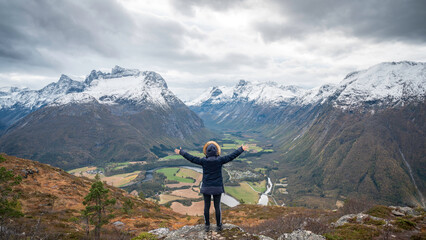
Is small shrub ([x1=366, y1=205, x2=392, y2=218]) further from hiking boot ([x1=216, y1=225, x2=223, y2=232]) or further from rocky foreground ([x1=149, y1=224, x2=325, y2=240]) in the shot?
hiking boot ([x1=216, y1=225, x2=223, y2=232])

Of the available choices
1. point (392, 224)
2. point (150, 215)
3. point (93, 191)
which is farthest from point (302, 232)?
point (150, 215)

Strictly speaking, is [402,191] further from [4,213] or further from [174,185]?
[4,213]

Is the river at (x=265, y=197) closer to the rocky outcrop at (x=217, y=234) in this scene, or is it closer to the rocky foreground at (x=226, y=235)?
the rocky foreground at (x=226, y=235)

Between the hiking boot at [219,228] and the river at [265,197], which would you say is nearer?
the hiking boot at [219,228]

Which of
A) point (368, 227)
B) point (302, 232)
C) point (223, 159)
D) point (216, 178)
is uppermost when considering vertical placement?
point (223, 159)

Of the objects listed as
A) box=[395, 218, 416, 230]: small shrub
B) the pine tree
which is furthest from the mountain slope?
box=[395, 218, 416, 230]: small shrub

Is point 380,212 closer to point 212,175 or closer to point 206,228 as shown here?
point 206,228

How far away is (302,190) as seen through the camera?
198125 mm

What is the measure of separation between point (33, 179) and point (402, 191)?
244735mm

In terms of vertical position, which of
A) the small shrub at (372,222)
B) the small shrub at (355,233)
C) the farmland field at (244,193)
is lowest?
the farmland field at (244,193)

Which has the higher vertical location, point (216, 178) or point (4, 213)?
point (216, 178)

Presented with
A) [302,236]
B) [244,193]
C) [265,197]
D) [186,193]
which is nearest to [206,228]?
[302,236]

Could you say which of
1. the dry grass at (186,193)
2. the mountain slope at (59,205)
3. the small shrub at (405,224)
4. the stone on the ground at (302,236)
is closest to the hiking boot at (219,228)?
the stone on the ground at (302,236)

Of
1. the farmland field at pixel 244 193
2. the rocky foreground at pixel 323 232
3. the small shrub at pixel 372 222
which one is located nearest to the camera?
the rocky foreground at pixel 323 232
